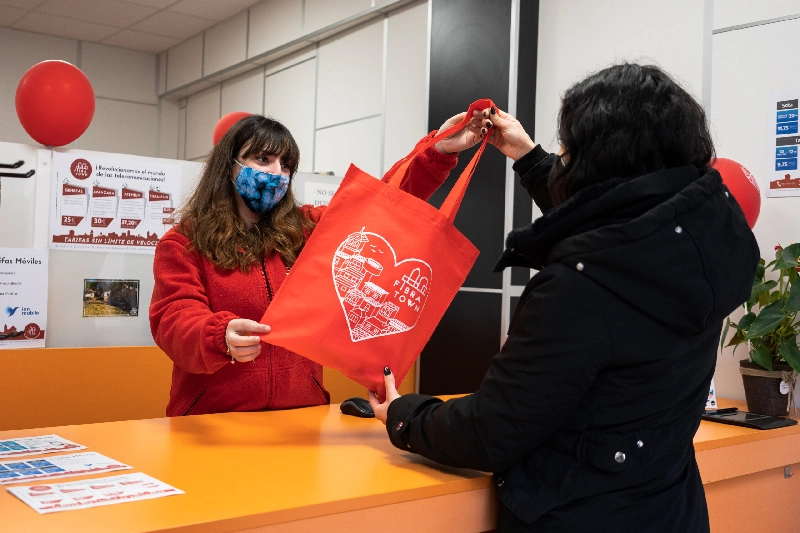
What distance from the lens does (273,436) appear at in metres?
1.49

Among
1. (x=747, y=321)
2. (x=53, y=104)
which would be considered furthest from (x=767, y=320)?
(x=53, y=104)

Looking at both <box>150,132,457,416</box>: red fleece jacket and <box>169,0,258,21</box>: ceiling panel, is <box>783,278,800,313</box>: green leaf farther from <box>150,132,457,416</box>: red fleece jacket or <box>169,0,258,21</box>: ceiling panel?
<box>169,0,258,21</box>: ceiling panel

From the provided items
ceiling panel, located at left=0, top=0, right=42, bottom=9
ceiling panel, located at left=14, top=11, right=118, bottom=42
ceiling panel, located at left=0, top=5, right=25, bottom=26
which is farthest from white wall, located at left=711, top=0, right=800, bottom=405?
ceiling panel, located at left=0, top=5, right=25, bottom=26

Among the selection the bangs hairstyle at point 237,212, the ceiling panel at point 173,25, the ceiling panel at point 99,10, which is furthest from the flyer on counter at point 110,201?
the ceiling panel at point 173,25

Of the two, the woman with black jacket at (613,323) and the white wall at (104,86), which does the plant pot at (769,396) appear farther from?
the white wall at (104,86)

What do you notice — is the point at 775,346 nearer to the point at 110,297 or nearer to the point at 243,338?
the point at 243,338

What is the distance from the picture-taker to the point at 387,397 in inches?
56.1

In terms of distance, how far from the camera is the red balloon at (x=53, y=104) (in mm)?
2900

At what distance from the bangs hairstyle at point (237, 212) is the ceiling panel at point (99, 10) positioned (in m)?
4.95

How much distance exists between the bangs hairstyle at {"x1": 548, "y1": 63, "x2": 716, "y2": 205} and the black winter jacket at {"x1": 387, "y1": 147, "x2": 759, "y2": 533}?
4 cm

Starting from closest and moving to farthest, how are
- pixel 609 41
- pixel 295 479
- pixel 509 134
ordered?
pixel 295 479 < pixel 509 134 < pixel 609 41

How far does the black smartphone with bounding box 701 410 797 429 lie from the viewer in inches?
78.1

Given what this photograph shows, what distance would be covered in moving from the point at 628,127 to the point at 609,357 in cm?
34

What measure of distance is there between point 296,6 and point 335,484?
5.06 m
